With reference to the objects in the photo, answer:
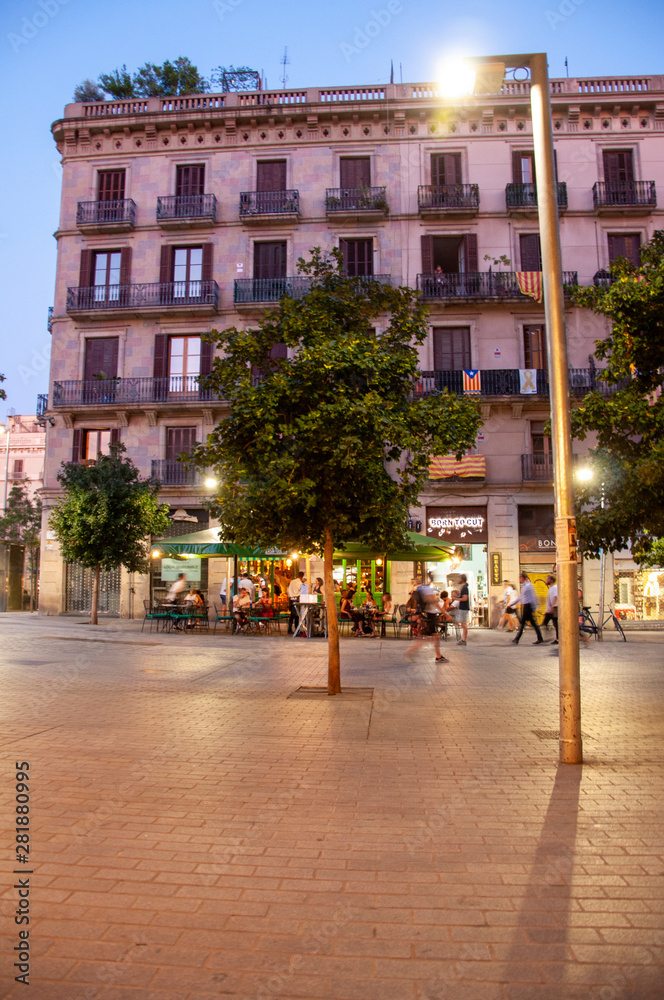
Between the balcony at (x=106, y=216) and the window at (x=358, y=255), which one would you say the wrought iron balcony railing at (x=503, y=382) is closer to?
the window at (x=358, y=255)

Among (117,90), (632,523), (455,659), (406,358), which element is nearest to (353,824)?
(632,523)

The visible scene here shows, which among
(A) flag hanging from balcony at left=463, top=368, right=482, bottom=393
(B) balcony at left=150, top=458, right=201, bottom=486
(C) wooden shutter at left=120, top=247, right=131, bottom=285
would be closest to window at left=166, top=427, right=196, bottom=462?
(B) balcony at left=150, top=458, right=201, bottom=486

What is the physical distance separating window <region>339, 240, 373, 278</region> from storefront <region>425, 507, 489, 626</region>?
10199 mm

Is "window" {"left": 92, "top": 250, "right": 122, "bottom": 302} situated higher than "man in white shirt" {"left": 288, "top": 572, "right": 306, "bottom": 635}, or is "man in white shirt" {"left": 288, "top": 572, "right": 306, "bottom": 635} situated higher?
"window" {"left": 92, "top": 250, "right": 122, "bottom": 302}

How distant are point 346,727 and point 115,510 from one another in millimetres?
18166

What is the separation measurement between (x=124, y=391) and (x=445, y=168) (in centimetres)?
1611

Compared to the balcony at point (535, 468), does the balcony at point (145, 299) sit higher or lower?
higher

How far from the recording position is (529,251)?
29047mm

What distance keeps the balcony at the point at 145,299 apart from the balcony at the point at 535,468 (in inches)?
545

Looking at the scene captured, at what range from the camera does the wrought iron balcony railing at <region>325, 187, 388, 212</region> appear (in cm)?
2903

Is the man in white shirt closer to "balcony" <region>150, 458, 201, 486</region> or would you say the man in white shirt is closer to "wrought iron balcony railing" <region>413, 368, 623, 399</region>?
"balcony" <region>150, 458, 201, 486</region>

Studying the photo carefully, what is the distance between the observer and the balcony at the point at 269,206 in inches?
1160

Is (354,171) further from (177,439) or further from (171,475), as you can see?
(171,475)

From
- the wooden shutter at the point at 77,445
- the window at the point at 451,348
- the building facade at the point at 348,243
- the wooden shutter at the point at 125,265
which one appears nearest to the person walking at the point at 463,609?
the building facade at the point at 348,243
